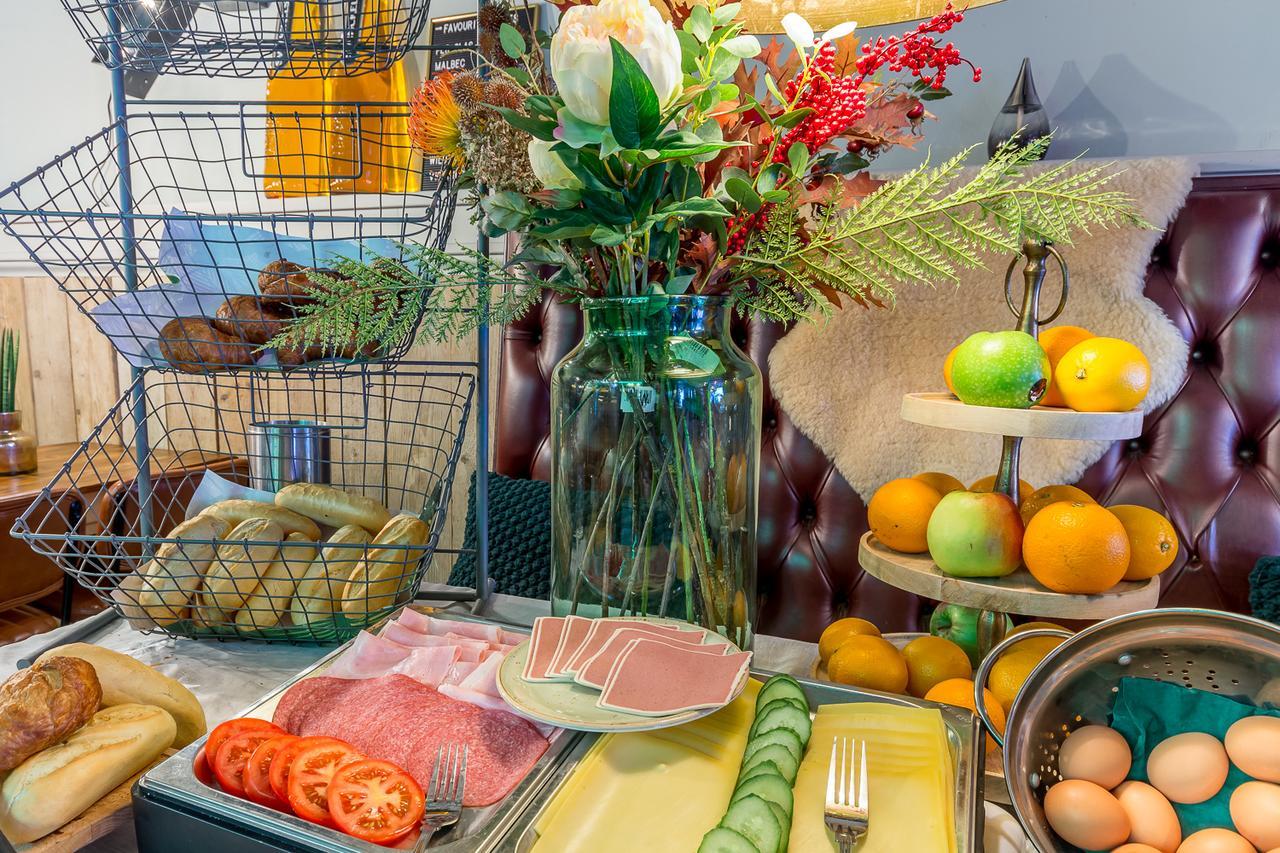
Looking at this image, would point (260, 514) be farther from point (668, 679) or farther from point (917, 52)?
point (917, 52)

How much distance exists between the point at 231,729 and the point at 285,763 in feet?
0.19

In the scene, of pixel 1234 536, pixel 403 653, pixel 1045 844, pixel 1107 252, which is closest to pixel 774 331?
pixel 1107 252

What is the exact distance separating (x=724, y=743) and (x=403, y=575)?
0.43 metres

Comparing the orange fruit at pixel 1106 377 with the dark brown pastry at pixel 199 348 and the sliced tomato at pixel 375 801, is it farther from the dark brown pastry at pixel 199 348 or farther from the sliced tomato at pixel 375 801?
the dark brown pastry at pixel 199 348

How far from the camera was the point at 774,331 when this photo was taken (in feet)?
4.11

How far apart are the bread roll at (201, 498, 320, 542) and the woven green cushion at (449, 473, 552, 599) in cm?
30

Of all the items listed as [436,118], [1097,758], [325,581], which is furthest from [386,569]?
[1097,758]

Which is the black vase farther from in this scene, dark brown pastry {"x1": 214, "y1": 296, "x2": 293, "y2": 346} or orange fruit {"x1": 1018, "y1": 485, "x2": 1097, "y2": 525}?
dark brown pastry {"x1": 214, "y1": 296, "x2": 293, "y2": 346}

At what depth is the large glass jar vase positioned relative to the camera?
0.69 m

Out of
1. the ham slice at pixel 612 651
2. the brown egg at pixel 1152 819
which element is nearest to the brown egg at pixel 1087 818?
the brown egg at pixel 1152 819

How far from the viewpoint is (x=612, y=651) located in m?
0.61

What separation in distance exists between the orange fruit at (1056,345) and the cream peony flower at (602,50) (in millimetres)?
551

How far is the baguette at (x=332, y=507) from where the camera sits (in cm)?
93

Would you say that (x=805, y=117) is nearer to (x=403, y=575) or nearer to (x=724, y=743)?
(x=724, y=743)
